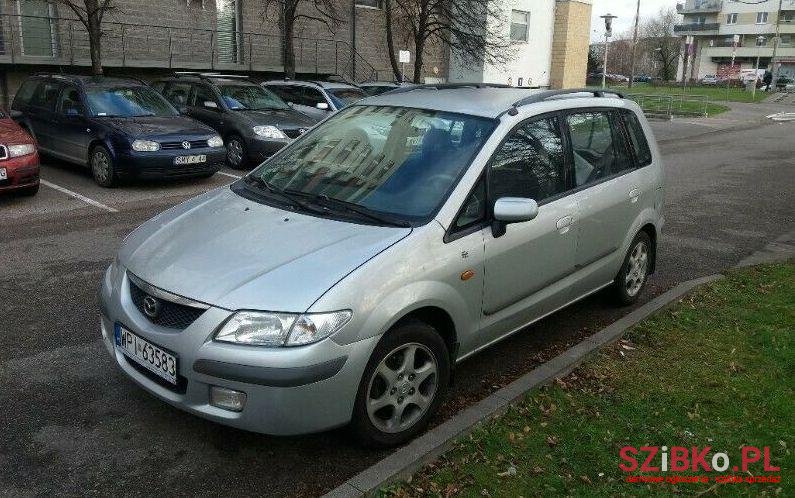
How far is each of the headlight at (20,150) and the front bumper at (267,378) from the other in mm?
6578

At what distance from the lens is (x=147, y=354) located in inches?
125

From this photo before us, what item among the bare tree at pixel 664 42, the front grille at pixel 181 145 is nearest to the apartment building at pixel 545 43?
the front grille at pixel 181 145

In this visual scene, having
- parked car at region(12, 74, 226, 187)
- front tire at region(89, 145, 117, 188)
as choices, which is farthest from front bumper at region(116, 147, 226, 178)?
front tire at region(89, 145, 117, 188)

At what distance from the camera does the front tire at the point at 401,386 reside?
3.17 meters

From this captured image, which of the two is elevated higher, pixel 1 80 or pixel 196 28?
pixel 196 28

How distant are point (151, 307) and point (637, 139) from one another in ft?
13.2

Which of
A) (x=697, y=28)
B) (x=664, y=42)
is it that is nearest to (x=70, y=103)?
(x=664, y=42)

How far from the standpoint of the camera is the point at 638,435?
3.46 m

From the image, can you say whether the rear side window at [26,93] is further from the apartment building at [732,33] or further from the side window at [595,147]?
the apartment building at [732,33]

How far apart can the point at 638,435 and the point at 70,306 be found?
4.12m

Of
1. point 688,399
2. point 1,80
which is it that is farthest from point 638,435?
point 1,80

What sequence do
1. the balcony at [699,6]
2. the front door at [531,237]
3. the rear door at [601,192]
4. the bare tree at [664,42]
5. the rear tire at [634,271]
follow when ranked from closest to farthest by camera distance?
the front door at [531,237] < the rear door at [601,192] < the rear tire at [634,271] < the bare tree at [664,42] < the balcony at [699,6]

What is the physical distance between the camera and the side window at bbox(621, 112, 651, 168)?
5359 millimetres

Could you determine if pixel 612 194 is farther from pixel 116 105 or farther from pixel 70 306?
pixel 116 105
